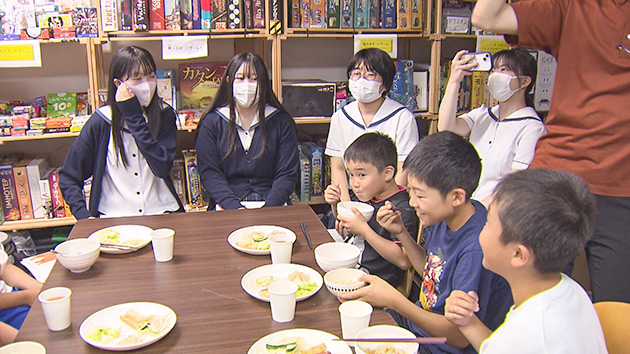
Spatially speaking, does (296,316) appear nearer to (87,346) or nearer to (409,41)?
(87,346)

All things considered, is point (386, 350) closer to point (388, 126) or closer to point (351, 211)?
point (351, 211)

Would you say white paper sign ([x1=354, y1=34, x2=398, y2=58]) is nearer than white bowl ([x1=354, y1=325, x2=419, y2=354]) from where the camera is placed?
No

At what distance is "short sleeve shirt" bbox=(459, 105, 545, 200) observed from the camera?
7.47 feet

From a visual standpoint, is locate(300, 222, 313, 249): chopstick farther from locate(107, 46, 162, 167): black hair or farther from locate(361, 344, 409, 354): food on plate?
locate(107, 46, 162, 167): black hair

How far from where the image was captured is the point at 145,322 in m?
1.20

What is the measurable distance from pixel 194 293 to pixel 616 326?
40.7 inches

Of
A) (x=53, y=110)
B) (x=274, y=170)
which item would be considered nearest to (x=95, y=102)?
(x=53, y=110)

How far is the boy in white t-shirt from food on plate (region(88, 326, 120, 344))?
0.82 meters

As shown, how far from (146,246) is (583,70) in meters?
1.62

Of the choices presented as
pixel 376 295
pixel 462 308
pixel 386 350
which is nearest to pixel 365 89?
pixel 376 295

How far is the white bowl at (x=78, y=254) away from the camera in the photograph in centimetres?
145

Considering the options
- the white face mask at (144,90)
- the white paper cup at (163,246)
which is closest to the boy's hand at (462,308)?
the white paper cup at (163,246)

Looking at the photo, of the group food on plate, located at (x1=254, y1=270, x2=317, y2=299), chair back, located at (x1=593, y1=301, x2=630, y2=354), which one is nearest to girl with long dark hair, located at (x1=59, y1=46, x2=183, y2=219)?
food on plate, located at (x1=254, y1=270, x2=317, y2=299)

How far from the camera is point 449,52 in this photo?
3662 mm
